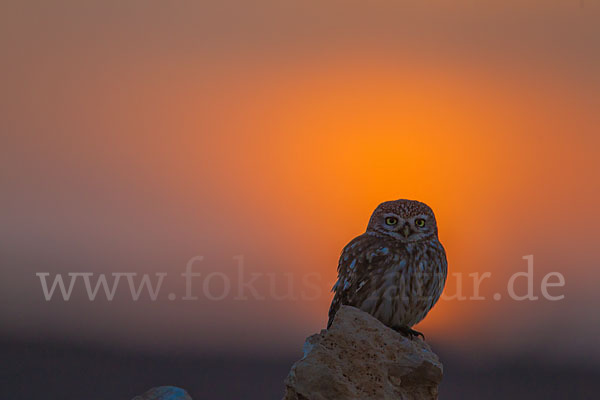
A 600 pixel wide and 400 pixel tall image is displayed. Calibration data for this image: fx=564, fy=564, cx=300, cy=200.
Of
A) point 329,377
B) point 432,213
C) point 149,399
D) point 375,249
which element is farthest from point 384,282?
point 149,399

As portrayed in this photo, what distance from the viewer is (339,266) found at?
14.2 ft

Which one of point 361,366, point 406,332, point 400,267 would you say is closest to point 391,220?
point 400,267

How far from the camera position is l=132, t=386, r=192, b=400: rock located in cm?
474

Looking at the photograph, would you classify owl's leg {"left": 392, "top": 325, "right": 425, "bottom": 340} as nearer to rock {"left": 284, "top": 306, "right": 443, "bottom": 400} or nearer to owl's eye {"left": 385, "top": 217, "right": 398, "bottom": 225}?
rock {"left": 284, "top": 306, "right": 443, "bottom": 400}

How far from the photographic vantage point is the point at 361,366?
132 inches

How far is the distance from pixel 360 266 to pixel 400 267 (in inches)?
11.7

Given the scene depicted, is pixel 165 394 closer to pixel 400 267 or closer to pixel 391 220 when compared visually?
pixel 400 267

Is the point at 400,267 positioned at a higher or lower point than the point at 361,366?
higher

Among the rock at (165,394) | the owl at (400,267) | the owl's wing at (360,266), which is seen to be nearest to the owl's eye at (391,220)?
the owl at (400,267)

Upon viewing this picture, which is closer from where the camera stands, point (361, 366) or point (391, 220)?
point (361, 366)

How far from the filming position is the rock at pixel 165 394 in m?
4.74

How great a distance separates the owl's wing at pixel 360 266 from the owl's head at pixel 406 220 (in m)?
0.12

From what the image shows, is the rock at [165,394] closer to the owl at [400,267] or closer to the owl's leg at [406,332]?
the owl at [400,267]

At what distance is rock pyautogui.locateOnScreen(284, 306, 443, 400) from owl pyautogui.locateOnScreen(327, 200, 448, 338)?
0.52m
